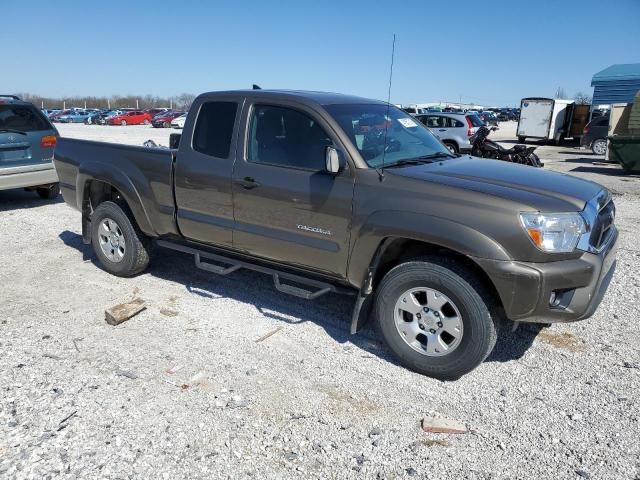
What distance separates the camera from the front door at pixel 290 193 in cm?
373

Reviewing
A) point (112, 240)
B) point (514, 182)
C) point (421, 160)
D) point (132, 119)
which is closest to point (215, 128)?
point (421, 160)

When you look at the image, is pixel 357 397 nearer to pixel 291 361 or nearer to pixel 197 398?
pixel 291 361

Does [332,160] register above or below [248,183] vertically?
above

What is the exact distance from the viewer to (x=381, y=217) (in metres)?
3.48

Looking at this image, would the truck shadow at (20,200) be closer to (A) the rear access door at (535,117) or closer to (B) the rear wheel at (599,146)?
(B) the rear wheel at (599,146)

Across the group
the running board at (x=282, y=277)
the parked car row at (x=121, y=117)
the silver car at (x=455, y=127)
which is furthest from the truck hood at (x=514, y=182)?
the parked car row at (x=121, y=117)

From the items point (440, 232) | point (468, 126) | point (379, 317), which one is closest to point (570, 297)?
point (440, 232)

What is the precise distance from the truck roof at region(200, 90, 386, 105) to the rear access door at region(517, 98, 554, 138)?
26878mm

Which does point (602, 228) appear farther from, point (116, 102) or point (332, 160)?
point (116, 102)

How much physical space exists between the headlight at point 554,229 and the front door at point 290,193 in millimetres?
1210

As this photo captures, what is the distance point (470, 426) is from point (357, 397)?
0.72 metres

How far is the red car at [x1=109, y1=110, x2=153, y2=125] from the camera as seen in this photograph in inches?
1705

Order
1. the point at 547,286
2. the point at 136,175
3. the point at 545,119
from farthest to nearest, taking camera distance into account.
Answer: the point at 545,119, the point at 136,175, the point at 547,286

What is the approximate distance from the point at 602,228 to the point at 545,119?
2772 centimetres
